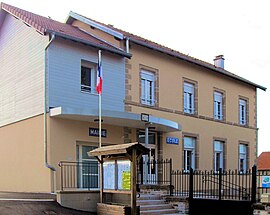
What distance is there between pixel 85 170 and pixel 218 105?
33.7 feet

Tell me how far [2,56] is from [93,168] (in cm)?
681

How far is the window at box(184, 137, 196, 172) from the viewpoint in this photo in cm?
1994

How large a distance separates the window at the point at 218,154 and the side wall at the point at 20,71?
1075cm

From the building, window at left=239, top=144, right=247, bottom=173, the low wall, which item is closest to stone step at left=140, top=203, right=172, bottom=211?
the low wall

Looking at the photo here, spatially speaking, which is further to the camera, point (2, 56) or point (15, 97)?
point (2, 56)

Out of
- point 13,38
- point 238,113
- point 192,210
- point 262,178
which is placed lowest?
point 192,210

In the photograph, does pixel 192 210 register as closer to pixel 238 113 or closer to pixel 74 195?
pixel 74 195

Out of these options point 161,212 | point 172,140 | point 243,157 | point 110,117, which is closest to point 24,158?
point 110,117

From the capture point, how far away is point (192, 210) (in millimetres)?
12758

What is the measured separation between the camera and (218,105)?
22516 millimetres

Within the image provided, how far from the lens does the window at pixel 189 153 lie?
1994cm

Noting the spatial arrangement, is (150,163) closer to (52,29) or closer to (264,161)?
(52,29)

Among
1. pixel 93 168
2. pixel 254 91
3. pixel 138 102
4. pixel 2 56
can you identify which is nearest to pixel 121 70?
pixel 138 102

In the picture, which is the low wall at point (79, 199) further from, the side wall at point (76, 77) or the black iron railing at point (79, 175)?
the side wall at point (76, 77)
